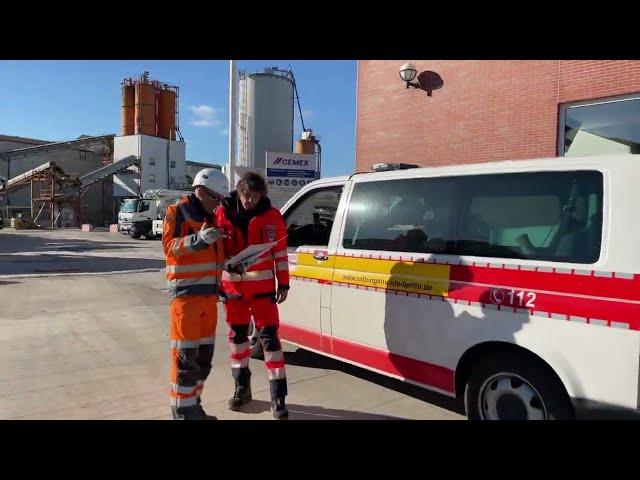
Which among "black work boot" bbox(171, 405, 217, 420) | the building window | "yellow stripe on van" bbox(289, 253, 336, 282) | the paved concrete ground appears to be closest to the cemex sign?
the paved concrete ground

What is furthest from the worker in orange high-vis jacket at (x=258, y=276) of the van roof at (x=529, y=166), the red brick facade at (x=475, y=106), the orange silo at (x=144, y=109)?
the orange silo at (x=144, y=109)

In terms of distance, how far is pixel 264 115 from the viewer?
88.5 feet

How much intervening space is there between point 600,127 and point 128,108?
51909 millimetres

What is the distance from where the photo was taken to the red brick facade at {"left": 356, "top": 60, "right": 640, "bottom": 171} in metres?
8.31

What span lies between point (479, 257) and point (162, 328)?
5121mm

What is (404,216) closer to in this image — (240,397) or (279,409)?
(279,409)

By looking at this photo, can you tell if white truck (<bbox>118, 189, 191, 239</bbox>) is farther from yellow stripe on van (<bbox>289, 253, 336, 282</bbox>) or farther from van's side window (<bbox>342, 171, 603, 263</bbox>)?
van's side window (<bbox>342, 171, 603, 263</bbox>)

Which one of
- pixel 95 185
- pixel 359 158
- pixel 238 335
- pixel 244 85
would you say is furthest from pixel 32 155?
pixel 238 335

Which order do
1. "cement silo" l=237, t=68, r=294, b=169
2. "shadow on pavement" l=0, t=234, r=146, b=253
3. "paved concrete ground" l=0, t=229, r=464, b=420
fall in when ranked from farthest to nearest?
"cement silo" l=237, t=68, r=294, b=169
"shadow on pavement" l=0, t=234, r=146, b=253
"paved concrete ground" l=0, t=229, r=464, b=420

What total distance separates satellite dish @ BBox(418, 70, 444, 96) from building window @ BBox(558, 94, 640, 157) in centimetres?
278

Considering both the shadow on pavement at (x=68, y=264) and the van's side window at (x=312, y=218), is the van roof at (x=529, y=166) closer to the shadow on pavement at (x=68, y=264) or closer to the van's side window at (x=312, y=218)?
the van's side window at (x=312, y=218)

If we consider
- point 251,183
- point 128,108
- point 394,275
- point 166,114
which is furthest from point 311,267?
point 128,108

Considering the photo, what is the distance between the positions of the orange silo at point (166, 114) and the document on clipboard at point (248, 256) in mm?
52160
